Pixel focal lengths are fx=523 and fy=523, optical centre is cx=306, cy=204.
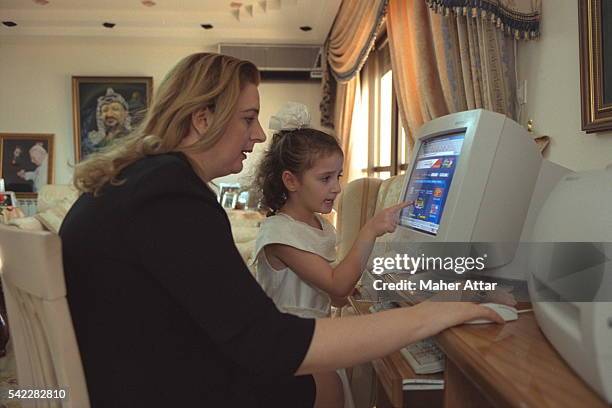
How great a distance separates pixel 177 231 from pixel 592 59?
120cm

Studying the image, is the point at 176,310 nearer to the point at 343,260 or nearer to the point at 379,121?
the point at 343,260

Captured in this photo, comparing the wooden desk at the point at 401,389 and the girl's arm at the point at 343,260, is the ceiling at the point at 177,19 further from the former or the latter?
the wooden desk at the point at 401,389

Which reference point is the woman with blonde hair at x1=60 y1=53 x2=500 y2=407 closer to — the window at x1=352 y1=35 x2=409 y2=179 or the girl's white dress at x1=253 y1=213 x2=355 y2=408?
the girl's white dress at x1=253 y1=213 x2=355 y2=408

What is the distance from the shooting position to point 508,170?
3.53ft

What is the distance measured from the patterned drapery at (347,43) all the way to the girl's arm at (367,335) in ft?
8.39

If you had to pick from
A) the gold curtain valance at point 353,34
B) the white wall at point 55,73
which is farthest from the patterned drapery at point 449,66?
the white wall at point 55,73

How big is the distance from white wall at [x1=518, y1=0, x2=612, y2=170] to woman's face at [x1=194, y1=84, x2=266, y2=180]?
936 mm

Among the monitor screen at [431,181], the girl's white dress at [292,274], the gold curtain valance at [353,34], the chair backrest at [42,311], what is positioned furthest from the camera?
the gold curtain valance at [353,34]

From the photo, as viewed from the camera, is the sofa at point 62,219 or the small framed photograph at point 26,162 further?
the small framed photograph at point 26,162

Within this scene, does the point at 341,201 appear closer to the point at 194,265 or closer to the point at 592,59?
the point at 592,59

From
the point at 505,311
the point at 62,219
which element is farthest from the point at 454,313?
the point at 62,219

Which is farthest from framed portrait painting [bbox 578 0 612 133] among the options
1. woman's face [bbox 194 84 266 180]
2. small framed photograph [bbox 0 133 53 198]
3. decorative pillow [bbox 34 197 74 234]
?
small framed photograph [bbox 0 133 53 198]

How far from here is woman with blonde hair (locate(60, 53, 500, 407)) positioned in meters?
Result: 0.75

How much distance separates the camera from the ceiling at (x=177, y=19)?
508 cm
